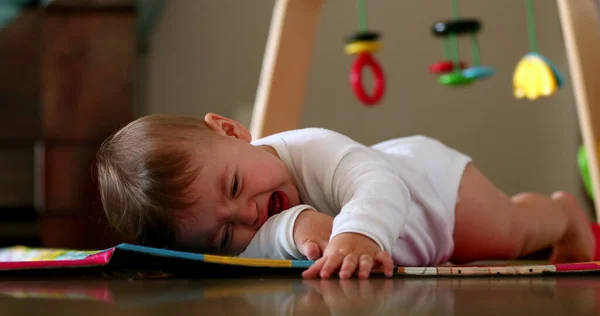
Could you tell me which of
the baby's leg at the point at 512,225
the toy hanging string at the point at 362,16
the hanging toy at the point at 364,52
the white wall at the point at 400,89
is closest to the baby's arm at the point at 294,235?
the baby's leg at the point at 512,225

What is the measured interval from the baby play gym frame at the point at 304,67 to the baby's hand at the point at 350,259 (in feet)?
2.07

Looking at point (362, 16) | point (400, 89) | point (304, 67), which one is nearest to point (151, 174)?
point (304, 67)

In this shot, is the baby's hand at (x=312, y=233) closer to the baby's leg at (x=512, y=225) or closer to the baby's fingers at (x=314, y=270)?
the baby's fingers at (x=314, y=270)

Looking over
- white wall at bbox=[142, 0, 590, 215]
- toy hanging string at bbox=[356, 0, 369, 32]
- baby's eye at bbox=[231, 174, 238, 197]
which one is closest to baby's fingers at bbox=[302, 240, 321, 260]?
baby's eye at bbox=[231, 174, 238, 197]

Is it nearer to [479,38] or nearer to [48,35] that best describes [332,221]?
[48,35]

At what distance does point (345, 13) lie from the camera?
Result: 110 inches

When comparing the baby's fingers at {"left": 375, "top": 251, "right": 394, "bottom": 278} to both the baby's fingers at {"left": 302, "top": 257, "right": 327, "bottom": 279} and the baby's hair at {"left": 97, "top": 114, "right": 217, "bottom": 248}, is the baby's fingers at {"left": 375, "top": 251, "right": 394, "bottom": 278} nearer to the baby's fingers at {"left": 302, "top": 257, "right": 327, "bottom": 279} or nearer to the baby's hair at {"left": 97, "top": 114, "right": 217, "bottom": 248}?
the baby's fingers at {"left": 302, "top": 257, "right": 327, "bottom": 279}

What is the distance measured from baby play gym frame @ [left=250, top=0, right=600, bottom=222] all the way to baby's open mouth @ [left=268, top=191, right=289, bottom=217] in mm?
449

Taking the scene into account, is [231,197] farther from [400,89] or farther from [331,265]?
[400,89]

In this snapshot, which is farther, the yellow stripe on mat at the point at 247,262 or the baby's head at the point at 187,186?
the baby's head at the point at 187,186

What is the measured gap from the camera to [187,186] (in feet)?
2.41

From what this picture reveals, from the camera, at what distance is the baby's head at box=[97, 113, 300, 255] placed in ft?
2.43

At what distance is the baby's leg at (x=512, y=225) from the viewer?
967 mm

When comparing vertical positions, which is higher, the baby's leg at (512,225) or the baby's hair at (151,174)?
the baby's hair at (151,174)
